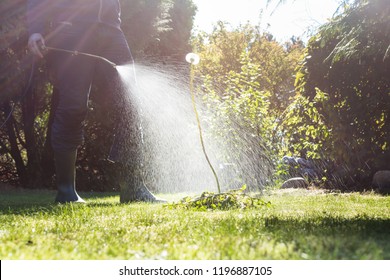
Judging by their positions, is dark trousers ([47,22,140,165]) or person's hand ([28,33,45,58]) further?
dark trousers ([47,22,140,165])

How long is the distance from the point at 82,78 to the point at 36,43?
414 millimetres

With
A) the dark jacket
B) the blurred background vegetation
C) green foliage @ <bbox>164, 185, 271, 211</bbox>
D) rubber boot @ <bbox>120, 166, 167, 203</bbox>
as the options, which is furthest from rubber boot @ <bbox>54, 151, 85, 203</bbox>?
the blurred background vegetation

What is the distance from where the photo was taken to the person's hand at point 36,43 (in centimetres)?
370

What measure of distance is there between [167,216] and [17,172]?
7426mm

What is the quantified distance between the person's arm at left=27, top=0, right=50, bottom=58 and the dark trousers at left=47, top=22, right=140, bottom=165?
Result: 148 mm

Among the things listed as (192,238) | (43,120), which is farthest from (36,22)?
(43,120)

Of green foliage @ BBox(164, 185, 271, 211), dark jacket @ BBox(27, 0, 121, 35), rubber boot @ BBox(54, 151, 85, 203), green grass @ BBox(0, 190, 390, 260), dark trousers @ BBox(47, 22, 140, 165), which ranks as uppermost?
dark jacket @ BBox(27, 0, 121, 35)

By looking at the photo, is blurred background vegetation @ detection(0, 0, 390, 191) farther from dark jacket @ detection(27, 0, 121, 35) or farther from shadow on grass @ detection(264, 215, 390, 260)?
shadow on grass @ detection(264, 215, 390, 260)

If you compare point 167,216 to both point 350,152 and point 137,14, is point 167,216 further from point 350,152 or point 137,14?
point 137,14

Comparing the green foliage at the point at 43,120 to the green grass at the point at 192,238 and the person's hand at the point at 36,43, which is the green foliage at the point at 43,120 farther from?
the green grass at the point at 192,238

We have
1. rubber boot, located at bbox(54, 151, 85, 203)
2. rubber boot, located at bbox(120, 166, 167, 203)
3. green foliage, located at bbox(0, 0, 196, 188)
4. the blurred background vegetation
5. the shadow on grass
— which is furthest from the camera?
green foliage, located at bbox(0, 0, 196, 188)

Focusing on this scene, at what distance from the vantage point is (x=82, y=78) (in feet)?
→ 12.9

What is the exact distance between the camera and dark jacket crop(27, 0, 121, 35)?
12.6ft

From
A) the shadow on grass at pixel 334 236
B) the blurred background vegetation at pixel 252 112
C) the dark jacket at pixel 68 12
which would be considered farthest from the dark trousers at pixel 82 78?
the shadow on grass at pixel 334 236
